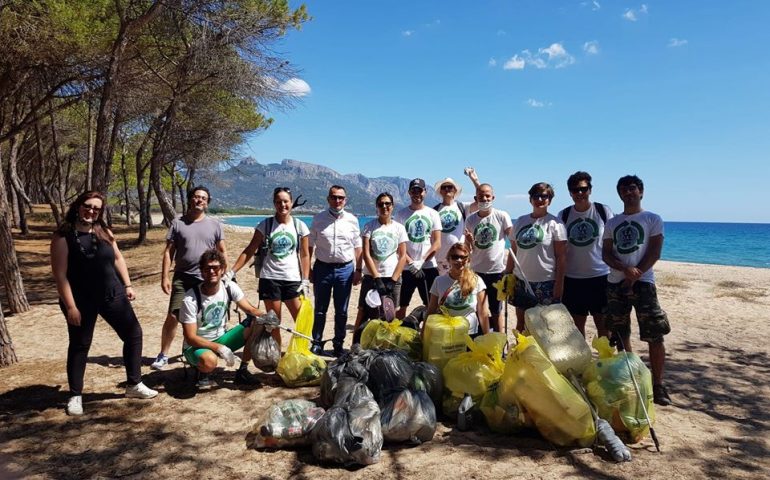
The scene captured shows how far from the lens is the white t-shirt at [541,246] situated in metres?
4.49

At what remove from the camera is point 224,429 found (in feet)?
11.8

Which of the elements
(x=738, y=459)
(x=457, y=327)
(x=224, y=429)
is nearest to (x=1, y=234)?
(x=224, y=429)

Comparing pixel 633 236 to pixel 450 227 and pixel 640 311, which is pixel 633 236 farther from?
pixel 450 227

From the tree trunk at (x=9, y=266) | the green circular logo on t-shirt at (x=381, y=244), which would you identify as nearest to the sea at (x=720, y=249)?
the tree trunk at (x=9, y=266)

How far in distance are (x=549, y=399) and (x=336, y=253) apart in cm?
283

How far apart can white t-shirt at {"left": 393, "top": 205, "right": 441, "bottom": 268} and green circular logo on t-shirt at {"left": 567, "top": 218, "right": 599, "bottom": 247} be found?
1.49m

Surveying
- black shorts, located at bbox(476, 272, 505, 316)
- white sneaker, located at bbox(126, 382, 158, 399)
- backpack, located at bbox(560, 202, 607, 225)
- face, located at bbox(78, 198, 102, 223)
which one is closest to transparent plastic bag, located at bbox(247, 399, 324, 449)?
white sneaker, located at bbox(126, 382, 158, 399)

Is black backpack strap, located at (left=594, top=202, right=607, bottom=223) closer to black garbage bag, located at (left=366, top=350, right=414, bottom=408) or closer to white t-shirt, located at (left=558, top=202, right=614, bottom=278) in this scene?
white t-shirt, located at (left=558, top=202, right=614, bottom=278)

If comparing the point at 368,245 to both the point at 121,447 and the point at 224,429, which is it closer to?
the point at 224,429

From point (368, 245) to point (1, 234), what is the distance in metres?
5.94

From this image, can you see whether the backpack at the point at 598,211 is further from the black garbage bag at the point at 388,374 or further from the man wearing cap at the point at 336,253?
the black garbage bag at the point at 388,374

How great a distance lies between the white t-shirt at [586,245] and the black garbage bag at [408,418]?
221 cm

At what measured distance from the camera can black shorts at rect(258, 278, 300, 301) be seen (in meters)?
4.88

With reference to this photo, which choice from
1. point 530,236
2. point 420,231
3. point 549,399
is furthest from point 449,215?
point 549,399
